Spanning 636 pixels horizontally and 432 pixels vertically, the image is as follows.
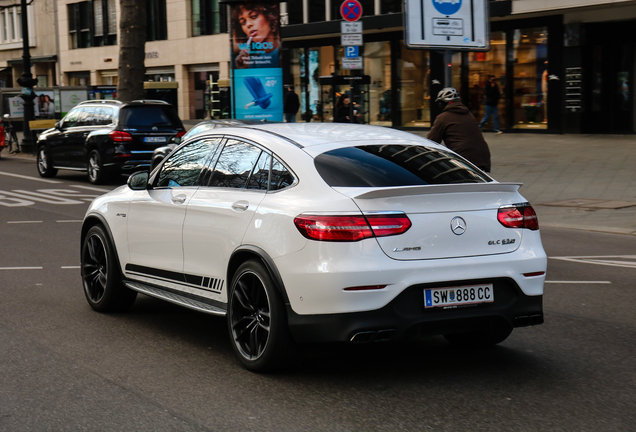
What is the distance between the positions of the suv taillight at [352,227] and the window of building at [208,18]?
39.5 metres

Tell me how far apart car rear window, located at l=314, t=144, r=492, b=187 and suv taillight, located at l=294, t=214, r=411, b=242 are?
0.32 meters

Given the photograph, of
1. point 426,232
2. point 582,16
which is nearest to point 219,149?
point 426,232

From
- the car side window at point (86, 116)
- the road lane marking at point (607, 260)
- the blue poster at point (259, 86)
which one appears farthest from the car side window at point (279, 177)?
the blue poster at point (259, 86)

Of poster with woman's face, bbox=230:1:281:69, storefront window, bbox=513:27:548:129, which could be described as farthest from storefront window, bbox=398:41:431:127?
poster with woman's face, bbox=230:1:281:69

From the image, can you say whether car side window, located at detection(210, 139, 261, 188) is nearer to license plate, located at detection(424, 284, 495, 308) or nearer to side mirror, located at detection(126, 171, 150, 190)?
side mirror, located at detection(126, 171, 150, 190)

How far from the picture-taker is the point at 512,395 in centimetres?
475

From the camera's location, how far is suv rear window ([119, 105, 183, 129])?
1873cm

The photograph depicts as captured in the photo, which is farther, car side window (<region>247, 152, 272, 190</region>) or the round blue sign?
the round blue sign

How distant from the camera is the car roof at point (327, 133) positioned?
219 inches

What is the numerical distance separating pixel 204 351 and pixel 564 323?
2.67 meters

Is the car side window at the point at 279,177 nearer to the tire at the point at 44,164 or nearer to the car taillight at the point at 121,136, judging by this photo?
the car taillight at the point at 121,136

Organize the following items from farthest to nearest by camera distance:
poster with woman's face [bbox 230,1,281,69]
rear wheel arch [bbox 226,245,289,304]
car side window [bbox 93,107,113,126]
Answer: poster with woman's face [bbox 230,1,281,69], car side window [bbox 93,107,113,126], rear wheel arch [bbox 226,245,289,304]

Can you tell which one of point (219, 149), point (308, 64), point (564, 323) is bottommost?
point (564, 323)

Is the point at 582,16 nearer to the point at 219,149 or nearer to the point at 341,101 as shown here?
the point at 341,101
